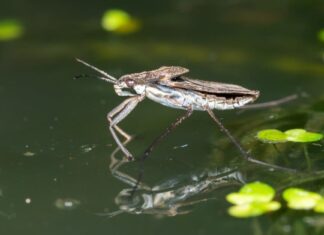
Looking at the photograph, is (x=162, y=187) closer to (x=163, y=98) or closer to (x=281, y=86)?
(x=163, y=98)

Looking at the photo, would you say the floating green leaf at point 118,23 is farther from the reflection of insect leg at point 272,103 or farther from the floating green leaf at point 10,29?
the reflection of insect leg at point 272,103

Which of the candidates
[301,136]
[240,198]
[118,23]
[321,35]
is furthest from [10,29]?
[240,198]

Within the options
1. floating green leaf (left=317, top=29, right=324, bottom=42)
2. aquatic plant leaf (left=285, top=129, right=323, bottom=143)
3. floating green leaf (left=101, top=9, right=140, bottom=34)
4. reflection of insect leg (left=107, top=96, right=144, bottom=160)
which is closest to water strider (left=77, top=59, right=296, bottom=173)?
reflection of insect leg (left=107, top=96, right=144, bottom=160)

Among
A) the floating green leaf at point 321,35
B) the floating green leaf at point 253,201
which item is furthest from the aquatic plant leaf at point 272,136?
the floating green leaf at point 321,35

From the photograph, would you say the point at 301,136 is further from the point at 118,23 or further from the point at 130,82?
the point at 118,23

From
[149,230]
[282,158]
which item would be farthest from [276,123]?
[149,230]

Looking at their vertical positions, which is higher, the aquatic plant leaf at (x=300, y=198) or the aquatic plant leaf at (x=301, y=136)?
the aquatic plant leaf at (x=301, y=136)
